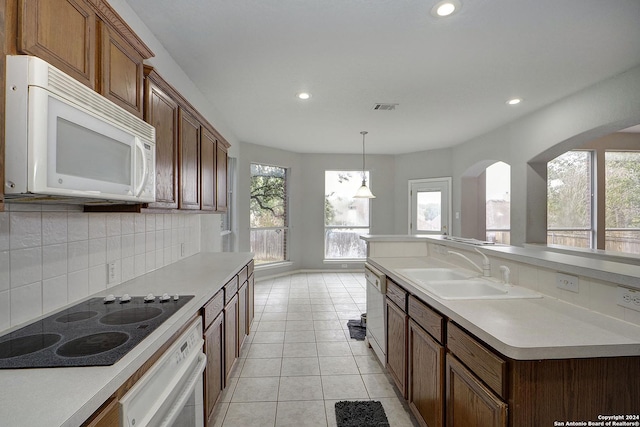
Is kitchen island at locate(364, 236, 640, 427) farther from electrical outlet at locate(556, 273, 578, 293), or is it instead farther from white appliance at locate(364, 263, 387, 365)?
white appliance at locate(364, 263, 387, 365)

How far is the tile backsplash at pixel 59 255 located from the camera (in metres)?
1.20

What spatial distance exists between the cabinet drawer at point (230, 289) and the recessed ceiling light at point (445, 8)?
2.40 m

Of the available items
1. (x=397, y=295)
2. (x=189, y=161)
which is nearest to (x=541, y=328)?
(x=397, y=295)

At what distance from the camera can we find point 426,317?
167 centimetres

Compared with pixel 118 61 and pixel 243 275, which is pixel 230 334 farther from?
pixel 118 61

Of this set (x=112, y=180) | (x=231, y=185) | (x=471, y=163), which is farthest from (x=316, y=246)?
(x=112, y=180)

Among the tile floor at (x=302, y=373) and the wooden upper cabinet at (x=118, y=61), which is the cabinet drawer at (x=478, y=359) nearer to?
Result: the tile floor at (x=302, y=373)

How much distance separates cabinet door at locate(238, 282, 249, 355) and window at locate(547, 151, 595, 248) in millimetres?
5489

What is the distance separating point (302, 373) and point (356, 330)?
1.05 m

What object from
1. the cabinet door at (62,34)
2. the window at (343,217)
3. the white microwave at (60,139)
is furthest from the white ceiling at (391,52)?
the window at (343,217)

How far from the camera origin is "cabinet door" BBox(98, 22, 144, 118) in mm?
1336

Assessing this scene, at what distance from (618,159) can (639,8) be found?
15.0 ft

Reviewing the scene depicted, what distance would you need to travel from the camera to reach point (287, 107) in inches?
154

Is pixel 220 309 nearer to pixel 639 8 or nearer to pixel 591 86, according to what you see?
pixel 639 8
